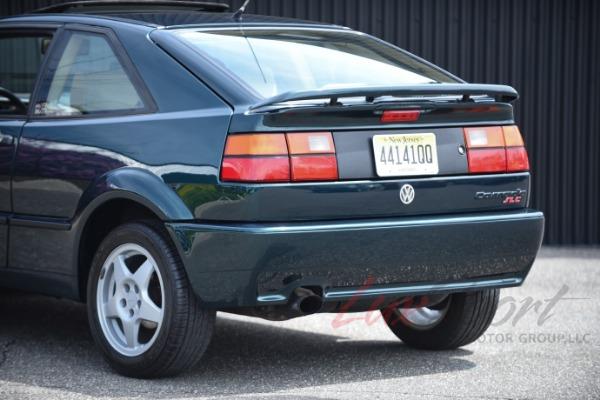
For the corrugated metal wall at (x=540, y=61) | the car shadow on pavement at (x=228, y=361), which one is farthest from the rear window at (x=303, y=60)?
the corrugated metal wall at (x=540, y=61)

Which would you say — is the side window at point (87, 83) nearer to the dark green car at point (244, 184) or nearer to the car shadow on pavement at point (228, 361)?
the dark green car at point (244, 184)

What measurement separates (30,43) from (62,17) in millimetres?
3229

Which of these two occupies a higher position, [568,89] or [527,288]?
[568,89]

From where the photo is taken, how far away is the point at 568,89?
10297mm

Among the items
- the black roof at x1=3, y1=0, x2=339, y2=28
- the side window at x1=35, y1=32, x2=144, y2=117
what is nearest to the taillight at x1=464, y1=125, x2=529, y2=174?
the black roof at x1=3, y1=0, x2=339, y2=28

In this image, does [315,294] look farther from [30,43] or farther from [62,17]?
[30,43]

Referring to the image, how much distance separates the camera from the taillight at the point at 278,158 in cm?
457

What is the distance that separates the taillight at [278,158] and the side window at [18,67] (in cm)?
153

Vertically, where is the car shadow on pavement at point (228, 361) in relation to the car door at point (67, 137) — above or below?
below

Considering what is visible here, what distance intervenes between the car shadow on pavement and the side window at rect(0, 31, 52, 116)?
1157mm

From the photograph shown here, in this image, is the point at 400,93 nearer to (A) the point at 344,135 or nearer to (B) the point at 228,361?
(A) the point at 344,135

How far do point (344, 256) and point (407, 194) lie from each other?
0.38m

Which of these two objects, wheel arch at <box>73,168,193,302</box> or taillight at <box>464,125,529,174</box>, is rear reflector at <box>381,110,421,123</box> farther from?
wheel arch at <box>73,168,193,302</box>

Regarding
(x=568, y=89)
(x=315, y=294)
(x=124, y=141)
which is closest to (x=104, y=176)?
(x=124, y=141)
